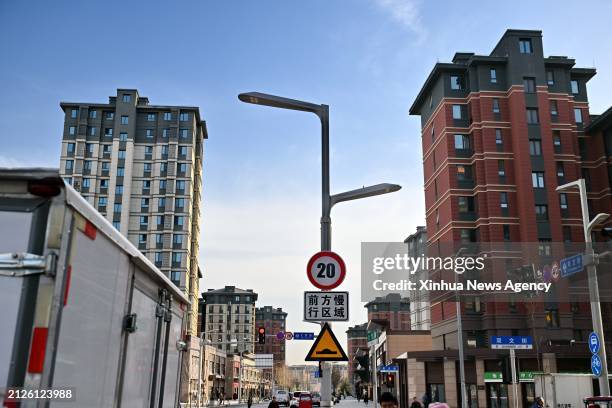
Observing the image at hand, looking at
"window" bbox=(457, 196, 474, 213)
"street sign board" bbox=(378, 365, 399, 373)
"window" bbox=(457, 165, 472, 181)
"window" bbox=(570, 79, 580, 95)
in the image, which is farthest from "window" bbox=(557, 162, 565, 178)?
"street sign board" bbox=(378, 365, 399, 373)

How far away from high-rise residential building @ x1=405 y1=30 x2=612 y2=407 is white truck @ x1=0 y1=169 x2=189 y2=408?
152ft

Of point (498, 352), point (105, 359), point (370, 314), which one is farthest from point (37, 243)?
point (370, 314)

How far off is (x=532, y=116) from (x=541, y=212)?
877cm

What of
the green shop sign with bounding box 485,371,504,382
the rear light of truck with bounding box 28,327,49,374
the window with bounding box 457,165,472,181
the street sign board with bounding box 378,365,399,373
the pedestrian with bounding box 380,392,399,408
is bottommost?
the pedestrian with bounding box 380,392,399,408

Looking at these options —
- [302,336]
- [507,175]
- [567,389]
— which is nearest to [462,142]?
[507,175]

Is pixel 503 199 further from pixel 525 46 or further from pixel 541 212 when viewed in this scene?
pixel 525 46

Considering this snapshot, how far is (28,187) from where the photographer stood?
3.93 m

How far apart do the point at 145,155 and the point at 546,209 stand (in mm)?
58182

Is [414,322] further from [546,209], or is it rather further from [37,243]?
[37,243]

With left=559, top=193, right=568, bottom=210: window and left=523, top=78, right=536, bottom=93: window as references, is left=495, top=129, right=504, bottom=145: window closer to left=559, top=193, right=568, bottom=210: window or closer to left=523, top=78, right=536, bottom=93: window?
left=523, top=78, right=536, bottom=93: window

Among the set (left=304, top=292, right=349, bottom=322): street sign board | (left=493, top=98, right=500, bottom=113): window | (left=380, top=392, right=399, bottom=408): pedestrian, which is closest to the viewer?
(left=380, top=392, right=399, bottom=408): pedestrian

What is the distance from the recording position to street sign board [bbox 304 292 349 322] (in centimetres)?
966

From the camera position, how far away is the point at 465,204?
5412 cm

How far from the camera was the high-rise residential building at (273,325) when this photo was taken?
173 m
